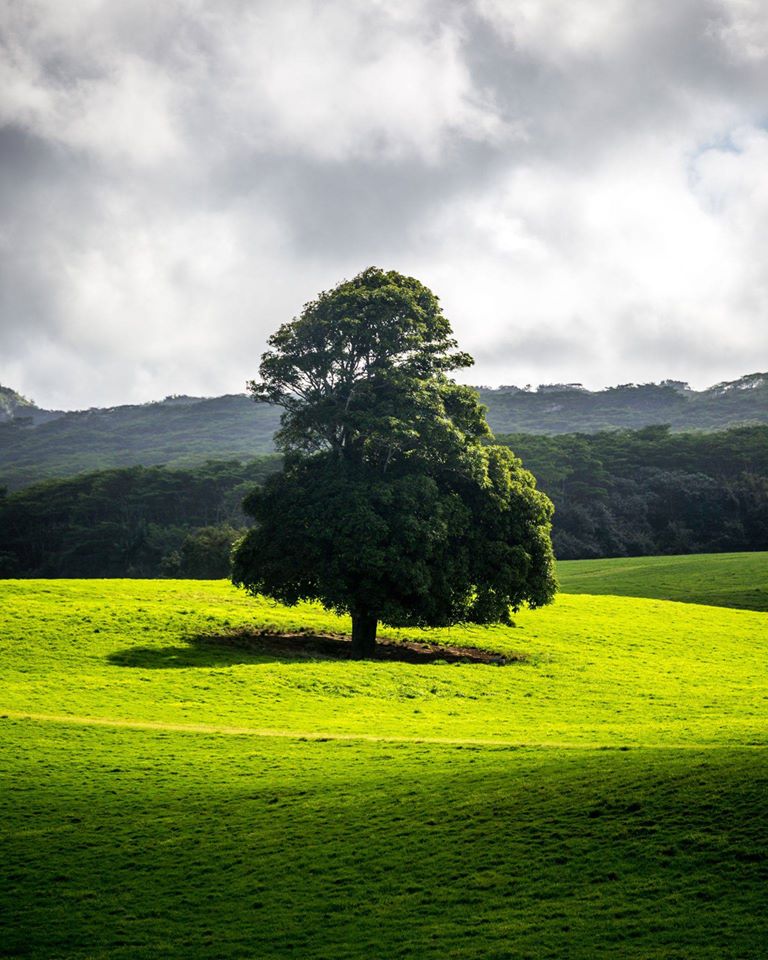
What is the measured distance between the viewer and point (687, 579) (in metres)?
70.4

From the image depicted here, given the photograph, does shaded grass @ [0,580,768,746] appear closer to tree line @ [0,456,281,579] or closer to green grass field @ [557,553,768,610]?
green grass field @ [557,553,768,610]

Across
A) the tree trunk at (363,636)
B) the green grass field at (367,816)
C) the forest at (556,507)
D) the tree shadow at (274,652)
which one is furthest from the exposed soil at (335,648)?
the forest at (556,507)

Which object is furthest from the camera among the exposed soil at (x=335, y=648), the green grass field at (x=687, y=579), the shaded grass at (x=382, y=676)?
the green grass field at (x=687, y=579)

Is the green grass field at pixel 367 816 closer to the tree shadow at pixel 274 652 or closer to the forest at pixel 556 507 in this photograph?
the tree shadow at pixel 274 652

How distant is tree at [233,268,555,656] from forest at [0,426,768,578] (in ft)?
171

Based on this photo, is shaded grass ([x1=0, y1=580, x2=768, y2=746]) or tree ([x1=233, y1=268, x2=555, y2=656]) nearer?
shaded grass ([x1=0, y1=580, x2=768, y2=746])

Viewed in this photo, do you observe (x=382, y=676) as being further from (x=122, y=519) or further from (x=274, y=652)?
(x=122, y=519)

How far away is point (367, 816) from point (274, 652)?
845 inches

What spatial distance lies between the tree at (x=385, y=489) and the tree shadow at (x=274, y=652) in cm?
176

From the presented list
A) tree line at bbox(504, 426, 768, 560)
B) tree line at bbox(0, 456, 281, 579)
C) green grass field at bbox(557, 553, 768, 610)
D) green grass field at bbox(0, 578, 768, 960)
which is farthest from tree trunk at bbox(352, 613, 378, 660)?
tree line at bbox(504, 426, 768, 560)

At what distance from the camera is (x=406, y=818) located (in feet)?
50.7

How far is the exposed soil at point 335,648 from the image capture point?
37406mm

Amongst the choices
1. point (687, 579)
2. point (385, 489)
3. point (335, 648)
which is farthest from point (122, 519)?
point (385, 489)

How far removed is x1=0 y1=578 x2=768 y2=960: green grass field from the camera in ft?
37.3
